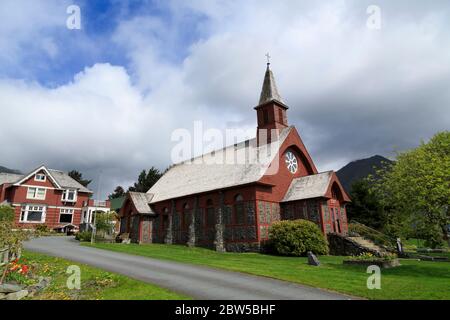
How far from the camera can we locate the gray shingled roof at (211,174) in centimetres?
2947

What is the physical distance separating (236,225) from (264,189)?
4.35 m

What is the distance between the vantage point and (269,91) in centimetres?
3591

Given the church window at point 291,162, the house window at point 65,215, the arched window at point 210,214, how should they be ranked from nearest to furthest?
1. the arched window at point 210,214
2. the church window at point 291,162
3. the house window at point 65,215

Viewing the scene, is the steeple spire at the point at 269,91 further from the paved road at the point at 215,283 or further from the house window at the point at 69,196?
the house window at the point at 69,196

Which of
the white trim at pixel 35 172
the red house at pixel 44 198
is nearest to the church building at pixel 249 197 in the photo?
the red house at pixel 44 198

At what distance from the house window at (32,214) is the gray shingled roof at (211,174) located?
19.6 m

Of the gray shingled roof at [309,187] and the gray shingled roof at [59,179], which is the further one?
the gray shingled roof at [59,179]

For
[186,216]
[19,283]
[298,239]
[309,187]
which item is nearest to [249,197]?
[298,239]
